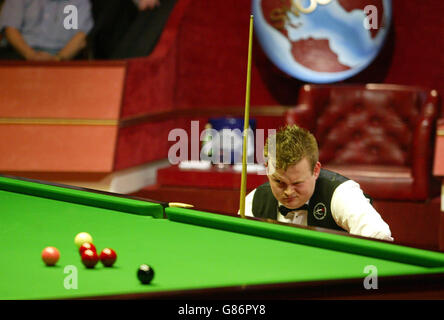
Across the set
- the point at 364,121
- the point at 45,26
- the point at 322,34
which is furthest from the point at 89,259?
the point at 45,26

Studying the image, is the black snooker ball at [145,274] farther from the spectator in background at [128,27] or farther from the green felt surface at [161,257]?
the spectator in background at [128,27]

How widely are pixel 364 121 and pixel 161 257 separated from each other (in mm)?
3562

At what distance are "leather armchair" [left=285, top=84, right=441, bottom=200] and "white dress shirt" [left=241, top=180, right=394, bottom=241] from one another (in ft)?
6.86

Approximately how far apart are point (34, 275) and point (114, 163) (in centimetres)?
369

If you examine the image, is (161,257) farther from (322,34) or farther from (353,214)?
(322,34)

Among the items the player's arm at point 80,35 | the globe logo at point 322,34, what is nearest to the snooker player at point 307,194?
the globe logo at point 322,34

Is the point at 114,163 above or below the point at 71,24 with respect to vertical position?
below

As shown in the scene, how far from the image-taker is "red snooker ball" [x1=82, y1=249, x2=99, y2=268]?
1826 millimetres

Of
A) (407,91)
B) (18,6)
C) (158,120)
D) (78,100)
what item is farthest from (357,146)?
(18,6)

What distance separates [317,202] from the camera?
2.76m

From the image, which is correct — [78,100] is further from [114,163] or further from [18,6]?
[18,6]

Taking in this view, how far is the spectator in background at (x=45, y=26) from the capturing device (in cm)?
573

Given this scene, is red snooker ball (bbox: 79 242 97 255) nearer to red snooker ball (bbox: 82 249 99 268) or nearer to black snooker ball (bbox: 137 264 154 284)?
red snooker ball (bbox: 82 249 99 268)

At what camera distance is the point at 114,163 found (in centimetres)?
545
